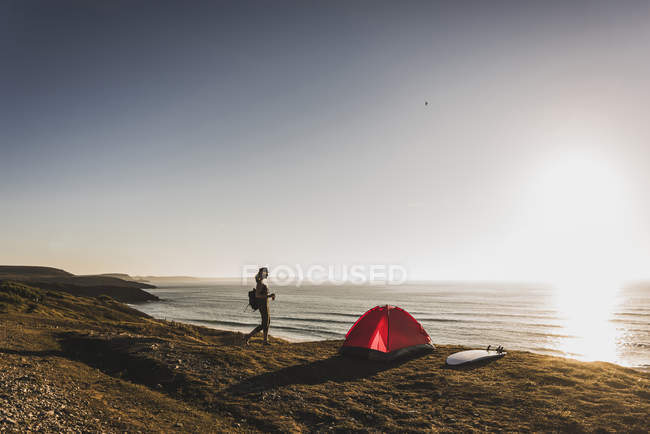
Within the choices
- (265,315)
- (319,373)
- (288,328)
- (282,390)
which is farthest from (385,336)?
(288,328)

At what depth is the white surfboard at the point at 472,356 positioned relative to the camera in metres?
11.1

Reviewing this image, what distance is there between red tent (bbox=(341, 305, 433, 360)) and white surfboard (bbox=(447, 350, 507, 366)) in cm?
156

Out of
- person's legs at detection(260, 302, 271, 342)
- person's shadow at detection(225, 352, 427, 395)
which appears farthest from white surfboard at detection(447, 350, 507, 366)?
person's legs at detection(260, 302, 271, 342)

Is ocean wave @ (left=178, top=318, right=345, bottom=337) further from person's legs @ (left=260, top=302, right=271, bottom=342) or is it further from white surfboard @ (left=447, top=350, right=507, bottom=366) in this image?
white surfboard @ (left=447, top=350, right=507, bottom=366)

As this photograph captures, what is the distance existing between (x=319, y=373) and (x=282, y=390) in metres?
2.05

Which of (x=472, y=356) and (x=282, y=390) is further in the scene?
(x=472, y=356)

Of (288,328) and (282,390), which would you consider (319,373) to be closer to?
(282,390)

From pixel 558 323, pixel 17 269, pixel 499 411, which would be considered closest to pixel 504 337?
pixel 558 323

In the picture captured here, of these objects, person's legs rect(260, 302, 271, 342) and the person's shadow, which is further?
person's legs rect(260, 302, 271, 342)

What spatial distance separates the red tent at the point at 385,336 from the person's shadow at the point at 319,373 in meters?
0.27

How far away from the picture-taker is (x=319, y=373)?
1010 cm

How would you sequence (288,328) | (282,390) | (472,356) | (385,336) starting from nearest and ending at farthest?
(282,390), (472,356), (385,336), (288,328)

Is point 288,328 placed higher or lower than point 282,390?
lower

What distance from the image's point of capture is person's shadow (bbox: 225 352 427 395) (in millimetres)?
8469
